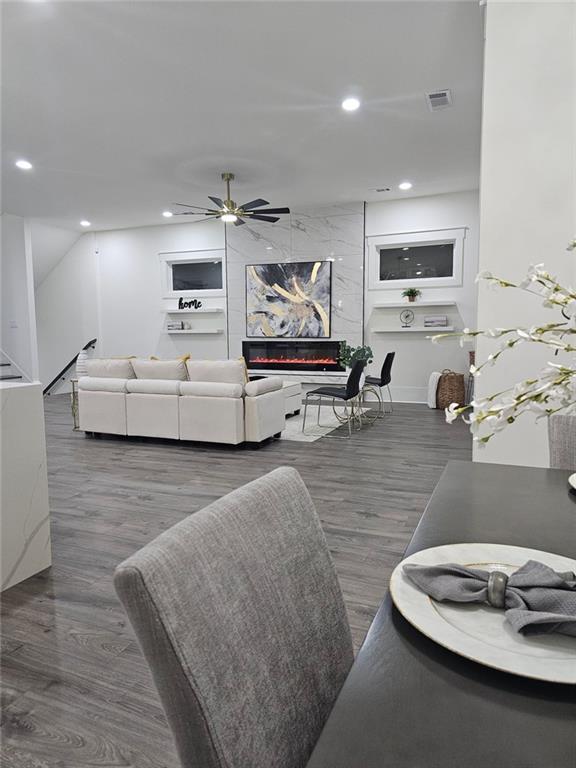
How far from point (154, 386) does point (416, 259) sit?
4838 mm

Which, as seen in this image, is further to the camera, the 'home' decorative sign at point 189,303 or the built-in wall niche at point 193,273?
the 'home' decorative sign at point 189,303

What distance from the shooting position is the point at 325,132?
504 cm

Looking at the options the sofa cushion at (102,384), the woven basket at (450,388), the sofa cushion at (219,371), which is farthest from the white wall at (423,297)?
the sofa cushion at (102,384)

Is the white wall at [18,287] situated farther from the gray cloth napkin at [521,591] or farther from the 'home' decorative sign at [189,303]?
the gray cloth napkin at [521,591]

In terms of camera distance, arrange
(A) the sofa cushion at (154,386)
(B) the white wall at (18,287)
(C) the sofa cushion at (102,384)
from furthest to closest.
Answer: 1. (B) the white wall at (18,287)
2. (C) the sofa cushion at (102,384)
3. (A) the sofa cushion at (154,386)

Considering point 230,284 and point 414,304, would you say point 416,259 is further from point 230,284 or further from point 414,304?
point 230,284

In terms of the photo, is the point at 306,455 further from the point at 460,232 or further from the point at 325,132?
the point at 460,232

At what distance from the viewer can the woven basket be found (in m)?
7.18

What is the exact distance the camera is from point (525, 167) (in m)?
2.52

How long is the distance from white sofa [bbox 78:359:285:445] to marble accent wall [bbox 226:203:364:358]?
322cm

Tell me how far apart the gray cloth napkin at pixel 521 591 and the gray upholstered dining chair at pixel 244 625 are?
0.60 feet

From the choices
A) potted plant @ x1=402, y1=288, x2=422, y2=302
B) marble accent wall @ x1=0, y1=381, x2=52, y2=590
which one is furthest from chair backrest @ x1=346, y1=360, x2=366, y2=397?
marble accent wall @ x1=0, y1=381, x2=52, y2=590

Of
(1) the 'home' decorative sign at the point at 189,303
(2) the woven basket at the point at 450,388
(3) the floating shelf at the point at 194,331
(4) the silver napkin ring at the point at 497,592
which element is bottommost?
(2) the woven basket at the point at 450,388

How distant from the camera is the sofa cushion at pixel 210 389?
185 inches
